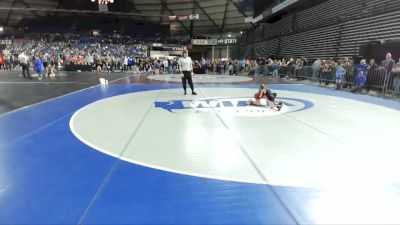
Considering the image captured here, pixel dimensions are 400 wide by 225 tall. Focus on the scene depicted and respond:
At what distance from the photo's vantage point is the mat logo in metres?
Answer: 7.56

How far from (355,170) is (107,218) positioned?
2.70 m

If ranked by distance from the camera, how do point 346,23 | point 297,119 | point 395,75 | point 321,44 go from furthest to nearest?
point 321,44, point 346,23, point 395,75, point 297,119

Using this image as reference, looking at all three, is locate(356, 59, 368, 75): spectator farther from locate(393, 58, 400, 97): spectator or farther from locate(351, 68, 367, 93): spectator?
locate(393, 58, 400, 97): spectator

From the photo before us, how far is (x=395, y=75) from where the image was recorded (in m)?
11.1

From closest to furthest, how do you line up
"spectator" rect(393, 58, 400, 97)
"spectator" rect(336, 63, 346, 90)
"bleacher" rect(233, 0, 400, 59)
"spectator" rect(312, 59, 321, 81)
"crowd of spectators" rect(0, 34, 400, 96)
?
1. "spectator" rect(393, 58, 400, 97)
2. "crowd of spectators" rect(0, 34, 400, 96)
3. "spectator" rect(336, 63, 346, 90)
4. "bleacher" rect(233, 0, 400, 59)
5. "spectator" rect(312, 59, 321, 81)

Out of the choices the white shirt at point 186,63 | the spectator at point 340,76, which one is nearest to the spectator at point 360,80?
the spectator at point 340,76

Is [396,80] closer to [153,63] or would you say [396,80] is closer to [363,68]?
[363,68]

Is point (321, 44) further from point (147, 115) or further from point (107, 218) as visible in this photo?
point (107, 218)

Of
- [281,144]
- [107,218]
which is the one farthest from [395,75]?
[107,218]

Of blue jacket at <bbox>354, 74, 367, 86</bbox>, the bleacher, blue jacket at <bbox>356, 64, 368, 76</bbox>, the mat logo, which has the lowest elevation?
the mat logo

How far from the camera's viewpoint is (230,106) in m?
8.43

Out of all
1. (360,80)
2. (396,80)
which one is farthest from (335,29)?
(396,80)

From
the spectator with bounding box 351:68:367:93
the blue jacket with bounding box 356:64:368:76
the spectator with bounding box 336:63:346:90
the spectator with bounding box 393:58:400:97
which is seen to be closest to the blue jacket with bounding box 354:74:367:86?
the spectator with bounding box 351:68:367:93

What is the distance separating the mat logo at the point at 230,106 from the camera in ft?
24.8
